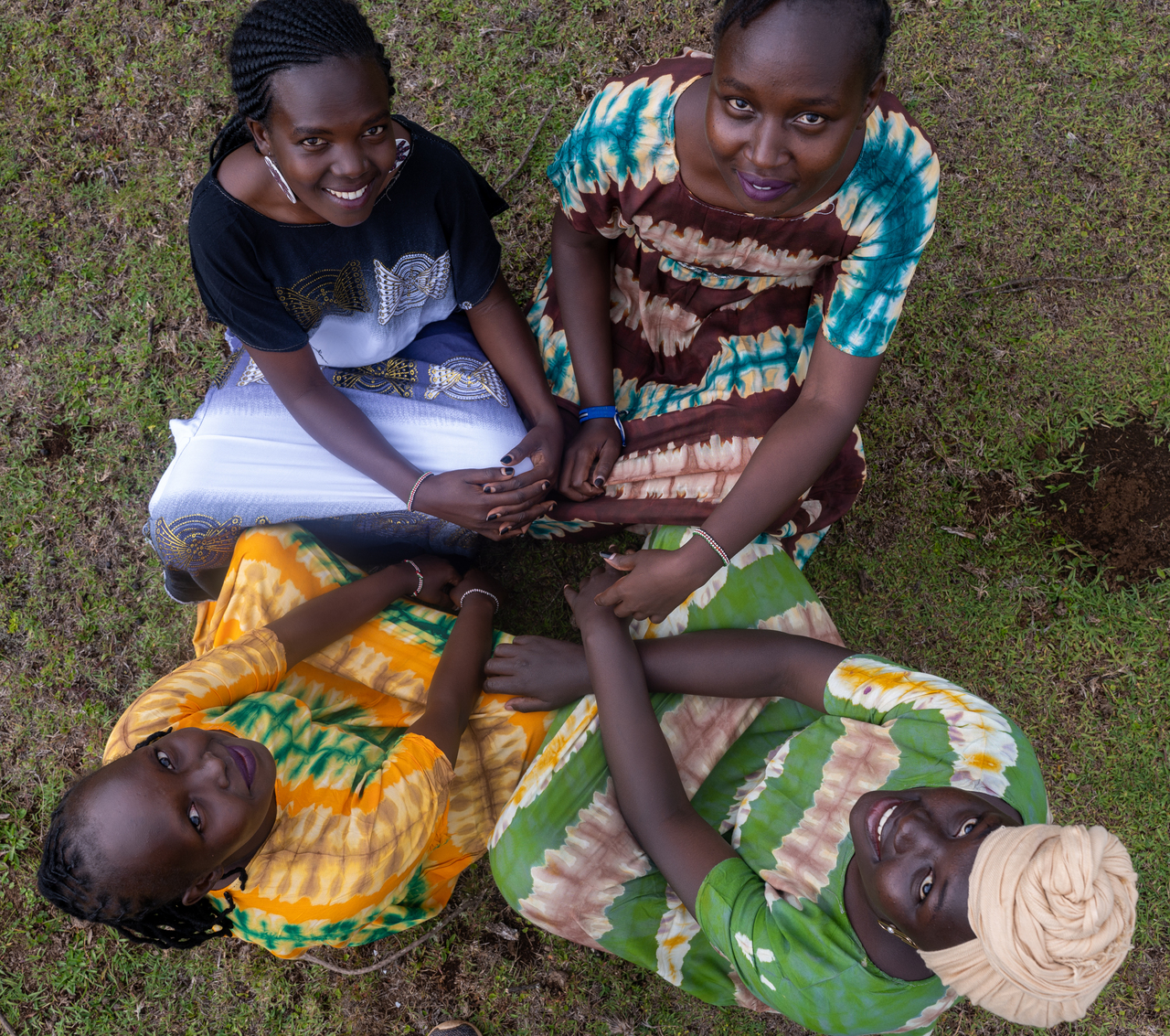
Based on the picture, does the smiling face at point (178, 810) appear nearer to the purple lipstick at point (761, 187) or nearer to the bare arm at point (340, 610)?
the bare arm at point (340, 610)

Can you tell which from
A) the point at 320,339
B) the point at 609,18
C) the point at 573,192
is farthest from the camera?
the point at 609,18

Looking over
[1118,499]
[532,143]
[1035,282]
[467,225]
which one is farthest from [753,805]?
[532,143]

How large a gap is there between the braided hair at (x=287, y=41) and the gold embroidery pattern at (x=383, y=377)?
2.73ft

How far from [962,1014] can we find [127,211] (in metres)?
4.17

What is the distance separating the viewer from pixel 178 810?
1.65 meters

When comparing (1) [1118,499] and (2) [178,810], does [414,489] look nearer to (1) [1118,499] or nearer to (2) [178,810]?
(2) [178,810]

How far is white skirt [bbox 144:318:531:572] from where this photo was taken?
2271mm

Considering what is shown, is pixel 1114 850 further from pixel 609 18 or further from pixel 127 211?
pixel 127 211

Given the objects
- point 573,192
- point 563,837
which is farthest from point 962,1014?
point 573,192

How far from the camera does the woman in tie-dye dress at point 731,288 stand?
1457mm

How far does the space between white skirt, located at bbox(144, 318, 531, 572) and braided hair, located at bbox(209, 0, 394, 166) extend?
0.87 metres

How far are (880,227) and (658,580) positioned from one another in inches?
38.1

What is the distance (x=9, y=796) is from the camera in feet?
9.64

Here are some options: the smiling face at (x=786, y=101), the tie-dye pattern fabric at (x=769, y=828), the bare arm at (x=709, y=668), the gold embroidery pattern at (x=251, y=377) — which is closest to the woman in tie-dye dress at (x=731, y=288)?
the smiling face at (x=786, y=101)
